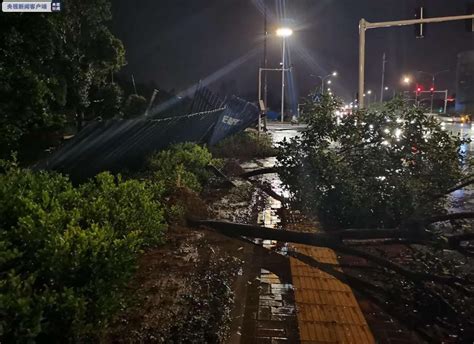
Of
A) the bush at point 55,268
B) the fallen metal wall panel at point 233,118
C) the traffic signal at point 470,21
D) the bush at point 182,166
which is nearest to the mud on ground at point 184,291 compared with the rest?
the bush at point 55,268

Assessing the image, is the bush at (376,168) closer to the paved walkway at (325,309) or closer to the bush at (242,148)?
the paved walkway at (325,309)

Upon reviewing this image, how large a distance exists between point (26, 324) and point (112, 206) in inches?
92.0

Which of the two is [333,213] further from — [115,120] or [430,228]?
[115,120]

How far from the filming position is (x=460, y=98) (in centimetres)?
9050

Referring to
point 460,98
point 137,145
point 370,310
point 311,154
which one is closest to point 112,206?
point 370,310

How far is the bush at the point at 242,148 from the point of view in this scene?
1592 cm

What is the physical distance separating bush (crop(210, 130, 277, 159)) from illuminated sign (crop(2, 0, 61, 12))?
25.3 feet

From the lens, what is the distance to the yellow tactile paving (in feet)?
12.9

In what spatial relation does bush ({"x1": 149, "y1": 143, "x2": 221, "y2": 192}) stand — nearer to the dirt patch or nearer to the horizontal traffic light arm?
the dirt patch

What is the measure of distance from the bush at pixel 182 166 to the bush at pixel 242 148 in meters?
3.91

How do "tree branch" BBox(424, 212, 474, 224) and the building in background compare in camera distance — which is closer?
"tree branch" BBox(424, 212, 474, 224)

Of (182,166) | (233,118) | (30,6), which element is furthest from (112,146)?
(233,118)

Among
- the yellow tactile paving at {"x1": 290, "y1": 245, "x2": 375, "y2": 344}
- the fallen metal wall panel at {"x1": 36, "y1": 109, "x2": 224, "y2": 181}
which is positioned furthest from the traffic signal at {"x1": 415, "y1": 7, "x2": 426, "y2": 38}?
the yellow tactile paving at {"x1": 290, "y1": 245, "x2": 375, "y2": 344}

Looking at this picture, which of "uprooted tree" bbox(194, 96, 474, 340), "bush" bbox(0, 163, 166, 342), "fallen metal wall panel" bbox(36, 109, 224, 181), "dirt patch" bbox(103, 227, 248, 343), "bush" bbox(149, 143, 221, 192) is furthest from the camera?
"bush" bbox(149, 143, 221, 192)
